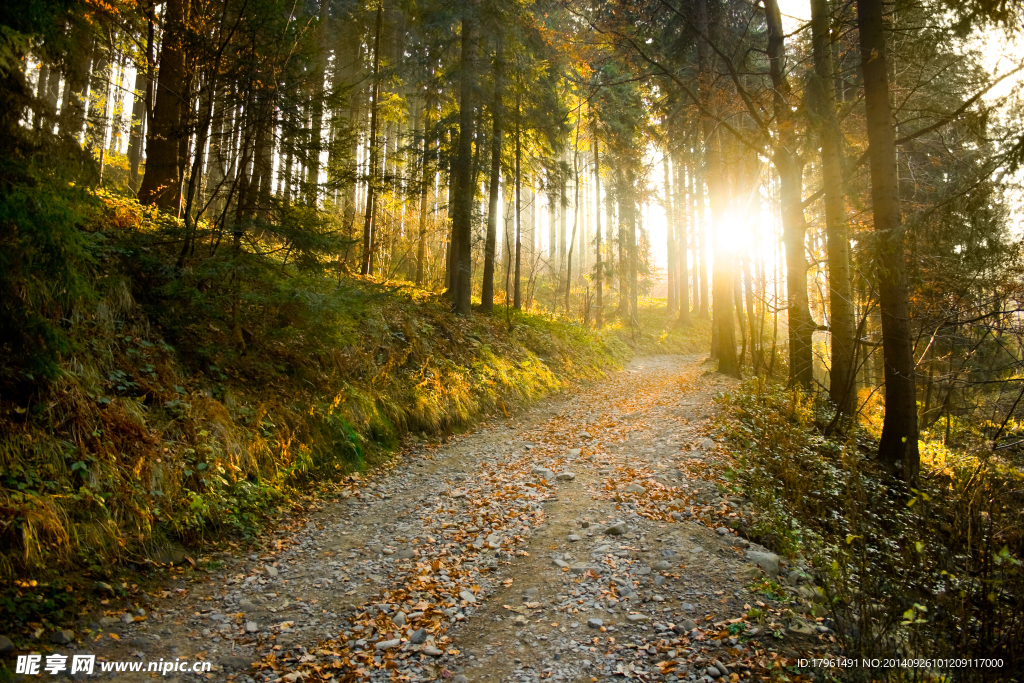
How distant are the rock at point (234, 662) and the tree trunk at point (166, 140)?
701cm

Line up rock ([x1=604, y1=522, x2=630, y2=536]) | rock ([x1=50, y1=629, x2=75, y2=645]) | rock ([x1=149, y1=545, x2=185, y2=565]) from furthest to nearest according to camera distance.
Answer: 1. rock ([x1=604, y1=522, x2=630, y2=536])
2. rock ([x1=149, y1=545, x2=185, y2=565])
3. rock ([x1=50, y1=629, x2=75, y2=645])

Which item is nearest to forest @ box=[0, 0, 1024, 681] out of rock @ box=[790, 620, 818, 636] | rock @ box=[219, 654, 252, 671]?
rock @ box=[790, 620, 818, 636]

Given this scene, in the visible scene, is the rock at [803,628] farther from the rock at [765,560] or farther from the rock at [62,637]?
the rock at [62,637]

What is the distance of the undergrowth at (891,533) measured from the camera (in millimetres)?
2842

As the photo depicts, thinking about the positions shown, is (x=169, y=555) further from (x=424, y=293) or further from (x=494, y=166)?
(x=494, y=166)

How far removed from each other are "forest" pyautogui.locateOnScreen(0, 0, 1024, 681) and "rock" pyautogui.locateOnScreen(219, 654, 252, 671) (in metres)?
Answer: 1.14

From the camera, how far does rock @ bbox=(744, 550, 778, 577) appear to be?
4.10 m

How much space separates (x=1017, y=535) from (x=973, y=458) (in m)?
4.67

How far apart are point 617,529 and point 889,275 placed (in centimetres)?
572

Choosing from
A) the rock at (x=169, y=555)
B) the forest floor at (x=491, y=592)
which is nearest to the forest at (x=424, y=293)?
the rock at (x=169, y=555)

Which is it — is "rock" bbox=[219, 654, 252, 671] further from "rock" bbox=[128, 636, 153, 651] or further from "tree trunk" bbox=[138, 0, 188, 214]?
"tree trunk" bbox=[138, 0, 188, 214]

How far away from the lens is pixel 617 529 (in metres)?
4.90

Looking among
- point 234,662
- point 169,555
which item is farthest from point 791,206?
point 169,555

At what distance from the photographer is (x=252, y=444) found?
5.47 meters
